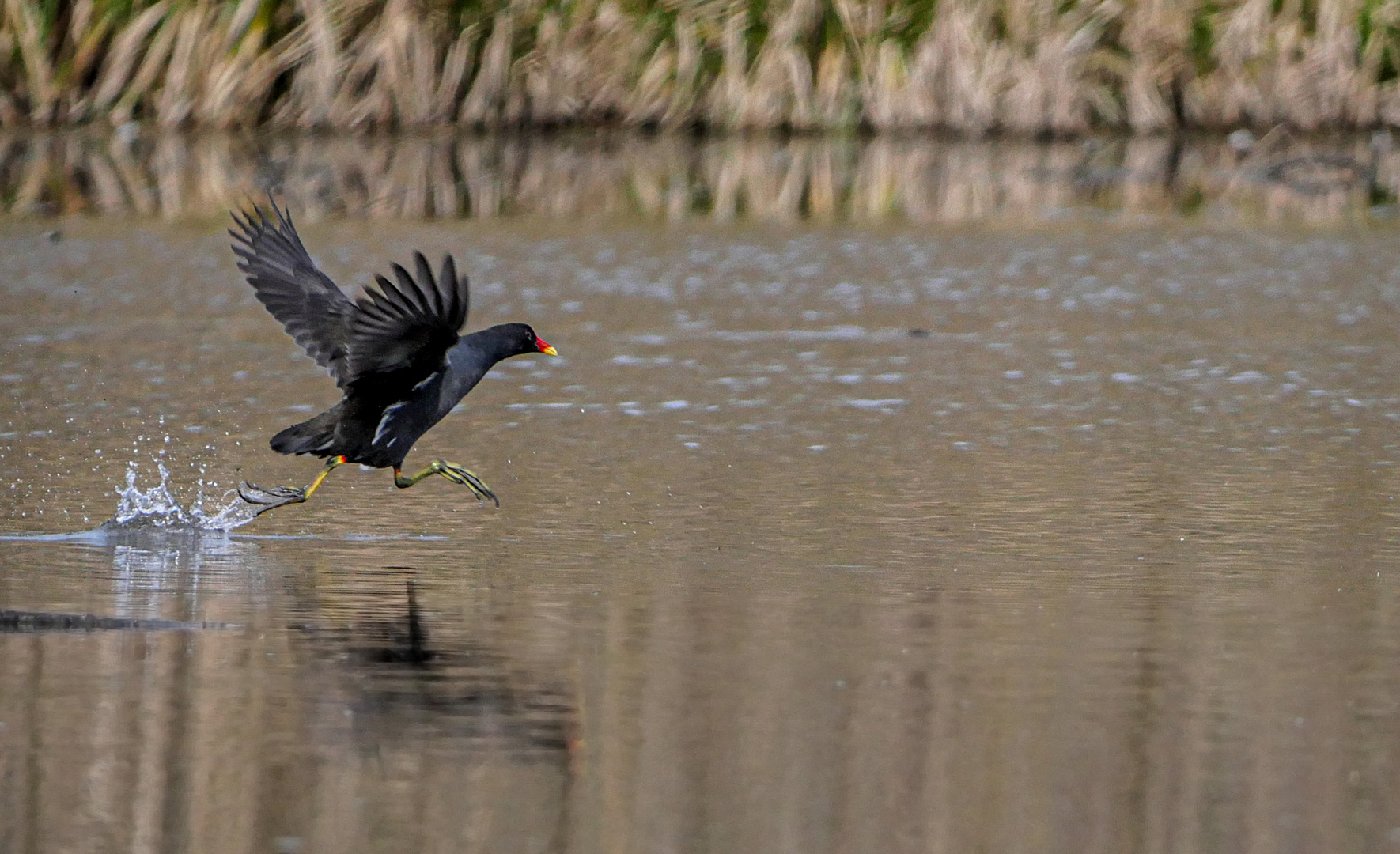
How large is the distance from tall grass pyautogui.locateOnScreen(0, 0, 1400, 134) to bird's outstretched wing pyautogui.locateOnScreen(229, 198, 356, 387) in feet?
41.4

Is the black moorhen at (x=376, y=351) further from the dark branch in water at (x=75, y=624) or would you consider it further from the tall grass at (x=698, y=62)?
the tall grass at (x=698, y=62)

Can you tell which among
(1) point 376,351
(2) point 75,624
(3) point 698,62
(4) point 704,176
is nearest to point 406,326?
(1) point 376,351

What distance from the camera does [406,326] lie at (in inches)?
249

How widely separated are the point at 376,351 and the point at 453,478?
755mm

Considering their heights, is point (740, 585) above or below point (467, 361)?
below

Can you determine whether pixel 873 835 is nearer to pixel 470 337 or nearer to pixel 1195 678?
pixel 1195 678

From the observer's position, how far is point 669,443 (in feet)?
26.6

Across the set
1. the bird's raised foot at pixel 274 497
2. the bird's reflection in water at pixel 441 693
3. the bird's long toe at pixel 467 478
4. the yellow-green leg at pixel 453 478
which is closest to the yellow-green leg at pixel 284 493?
the bird's raised foot at pixel 274 497

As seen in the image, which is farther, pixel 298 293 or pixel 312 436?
pixel 298 293

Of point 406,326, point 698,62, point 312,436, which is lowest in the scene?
point 312,436

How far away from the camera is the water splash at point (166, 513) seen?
263 inches

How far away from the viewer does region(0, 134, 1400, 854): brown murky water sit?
4.04m

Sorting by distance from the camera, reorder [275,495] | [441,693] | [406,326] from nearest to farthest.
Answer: [441,693], [406,326], [275,495]

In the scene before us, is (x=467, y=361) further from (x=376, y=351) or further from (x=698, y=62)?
(x=698, y=62)
